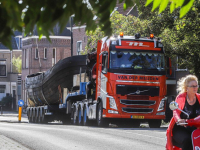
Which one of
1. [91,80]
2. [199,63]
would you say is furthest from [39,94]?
[199,63]

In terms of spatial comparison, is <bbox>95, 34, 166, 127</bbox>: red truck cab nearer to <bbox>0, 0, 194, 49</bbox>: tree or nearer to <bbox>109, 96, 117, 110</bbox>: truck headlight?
<bbox>109, 96, 117, 110</bbox>: truck headlight

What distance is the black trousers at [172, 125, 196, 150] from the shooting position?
271 inches

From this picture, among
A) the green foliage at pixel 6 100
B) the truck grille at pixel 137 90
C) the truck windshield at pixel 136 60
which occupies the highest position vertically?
the truck windshield at pixel 136 60

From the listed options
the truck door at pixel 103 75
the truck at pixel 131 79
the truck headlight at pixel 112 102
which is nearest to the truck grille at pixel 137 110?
the truck at pixel 131 79

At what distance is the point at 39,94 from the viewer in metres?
32.3

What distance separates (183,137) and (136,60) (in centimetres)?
1392

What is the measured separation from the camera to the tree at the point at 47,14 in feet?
12.4

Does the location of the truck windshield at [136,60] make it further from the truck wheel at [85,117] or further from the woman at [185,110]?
the woman at [185,110]

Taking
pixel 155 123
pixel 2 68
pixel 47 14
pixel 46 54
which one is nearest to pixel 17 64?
pixel 2 68

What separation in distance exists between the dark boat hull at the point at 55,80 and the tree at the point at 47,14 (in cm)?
2143

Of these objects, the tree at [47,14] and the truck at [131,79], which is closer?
the tree at [47,14]

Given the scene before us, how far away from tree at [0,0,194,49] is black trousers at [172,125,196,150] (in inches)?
120

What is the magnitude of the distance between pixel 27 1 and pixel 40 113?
29224mm

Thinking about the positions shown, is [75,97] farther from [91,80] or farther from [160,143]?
[160,143]
